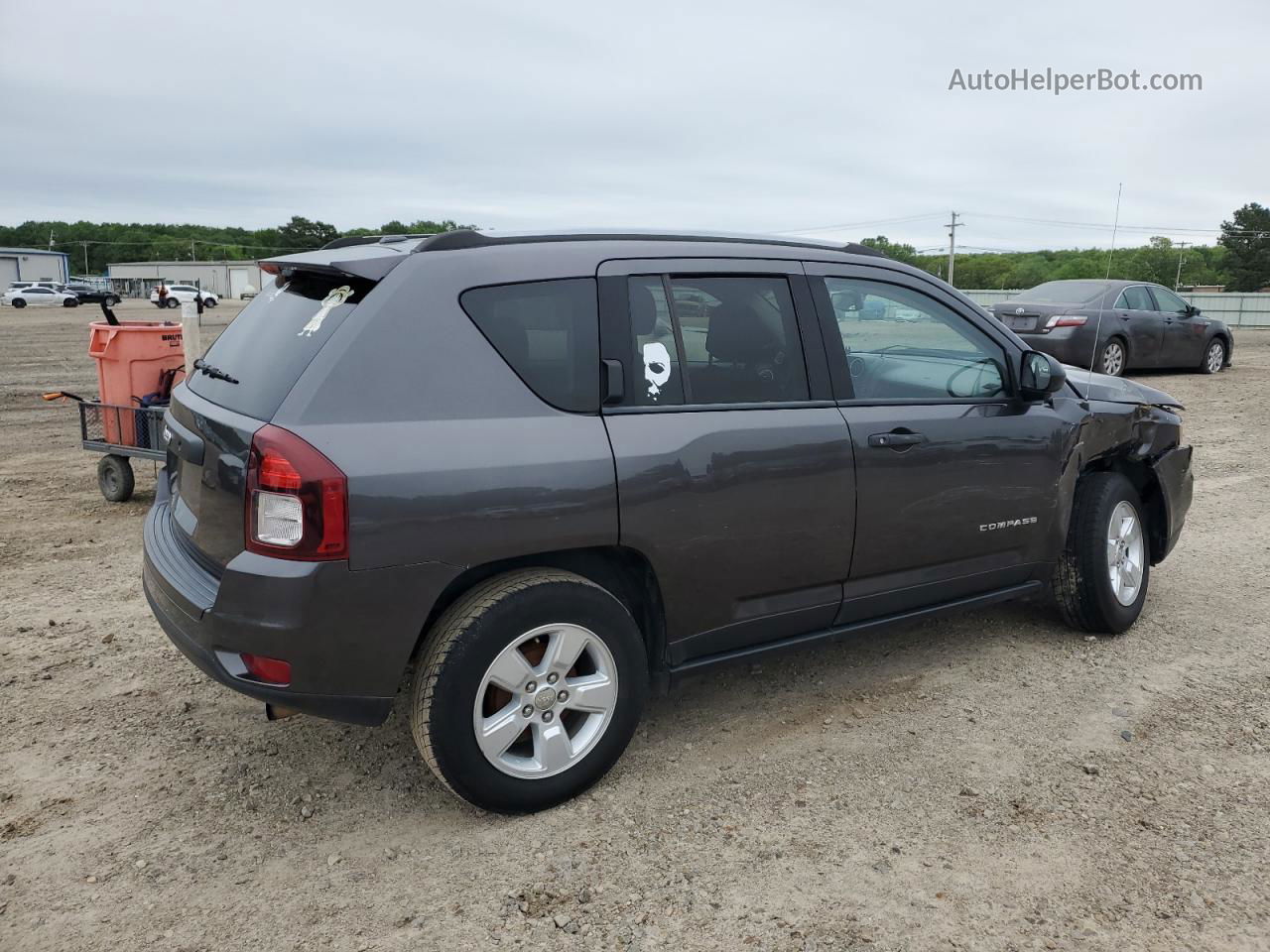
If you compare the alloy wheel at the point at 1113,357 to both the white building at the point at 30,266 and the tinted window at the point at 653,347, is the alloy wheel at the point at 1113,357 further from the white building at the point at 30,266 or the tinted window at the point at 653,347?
the white building at the point at 30,266

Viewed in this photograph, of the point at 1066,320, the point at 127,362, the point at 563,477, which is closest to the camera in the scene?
the point at 563,477

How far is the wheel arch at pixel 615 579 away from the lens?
10.3 ft

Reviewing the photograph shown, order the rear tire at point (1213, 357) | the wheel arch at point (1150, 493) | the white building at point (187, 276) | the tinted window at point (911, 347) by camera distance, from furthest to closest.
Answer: the white building at point (187, 276)
the rear tire at point (1213, 357)
the wheel arch at point (1150, 493)
the tinted window at point (911, 347)

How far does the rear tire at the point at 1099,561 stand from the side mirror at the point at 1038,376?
663mm

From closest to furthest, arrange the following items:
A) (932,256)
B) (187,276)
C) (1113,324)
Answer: (1113,324), (932,256), (187,276)

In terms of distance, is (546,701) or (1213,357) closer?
(546,701)

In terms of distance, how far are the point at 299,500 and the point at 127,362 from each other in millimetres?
5445

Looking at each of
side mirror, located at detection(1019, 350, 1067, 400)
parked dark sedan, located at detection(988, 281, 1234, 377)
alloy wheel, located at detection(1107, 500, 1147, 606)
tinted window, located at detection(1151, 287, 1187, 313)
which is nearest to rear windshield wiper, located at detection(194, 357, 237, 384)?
side mirror, located at detection(1019, 350, 1067, 400)

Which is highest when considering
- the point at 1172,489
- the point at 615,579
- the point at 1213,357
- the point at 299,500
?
the point at 1213,357

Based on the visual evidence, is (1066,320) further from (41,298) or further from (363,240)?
(41,298)

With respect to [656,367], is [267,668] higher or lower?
lower

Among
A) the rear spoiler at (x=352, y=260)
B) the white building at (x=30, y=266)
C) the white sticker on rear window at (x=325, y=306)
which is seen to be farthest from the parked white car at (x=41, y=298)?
the white sticker on rear window at (x=325, y=306)

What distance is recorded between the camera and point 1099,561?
4.65 metres

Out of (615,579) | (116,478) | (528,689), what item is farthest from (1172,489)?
(116,478)
